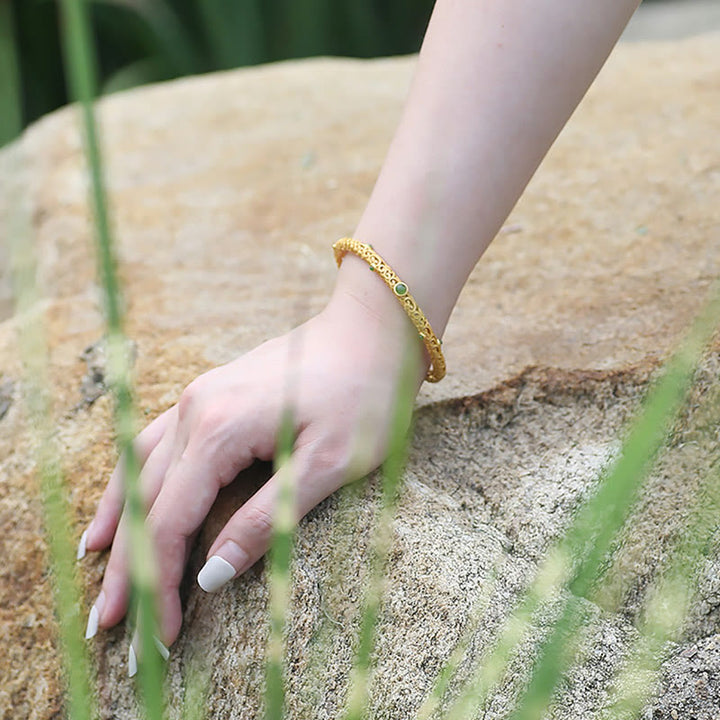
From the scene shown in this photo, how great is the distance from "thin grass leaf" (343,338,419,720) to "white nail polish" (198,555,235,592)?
103mm

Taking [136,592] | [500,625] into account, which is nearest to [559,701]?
[500,625]

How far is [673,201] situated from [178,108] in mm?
799

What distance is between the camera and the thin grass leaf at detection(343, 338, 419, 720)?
46 cm

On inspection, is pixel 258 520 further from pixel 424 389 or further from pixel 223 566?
pixel 424 389

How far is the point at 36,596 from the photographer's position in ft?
2.71

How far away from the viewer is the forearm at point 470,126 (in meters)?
0.67

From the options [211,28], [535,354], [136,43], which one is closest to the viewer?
[535,354]

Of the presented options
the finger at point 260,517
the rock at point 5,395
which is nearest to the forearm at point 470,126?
the finger at point 260,517

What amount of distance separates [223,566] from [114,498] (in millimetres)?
126

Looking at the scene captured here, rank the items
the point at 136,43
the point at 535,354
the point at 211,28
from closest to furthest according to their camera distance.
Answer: the point at 535,354 → the point at 211,28 → the point at 136,43

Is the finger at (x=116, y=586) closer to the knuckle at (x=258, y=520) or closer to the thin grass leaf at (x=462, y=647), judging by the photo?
the knuckle at (x=258, y=520)

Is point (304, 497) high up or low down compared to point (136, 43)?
up

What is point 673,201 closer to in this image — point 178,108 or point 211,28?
point 178,108

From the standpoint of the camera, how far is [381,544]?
27.6 inches
